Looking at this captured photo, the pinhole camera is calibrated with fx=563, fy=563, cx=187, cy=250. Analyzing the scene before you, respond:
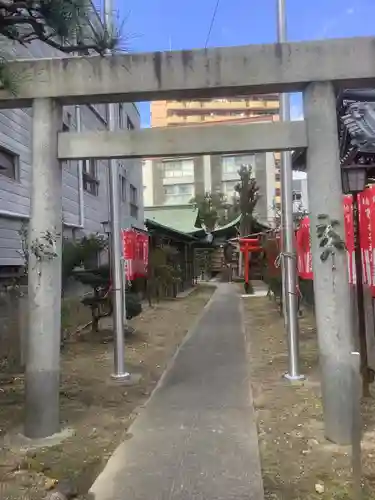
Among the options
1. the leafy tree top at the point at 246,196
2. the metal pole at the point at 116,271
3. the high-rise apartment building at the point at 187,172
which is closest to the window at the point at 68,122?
the metal pole at the point at 116,271

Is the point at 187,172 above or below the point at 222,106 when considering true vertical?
below

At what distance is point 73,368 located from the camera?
28.6ft

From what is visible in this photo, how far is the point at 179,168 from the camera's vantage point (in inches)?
2958

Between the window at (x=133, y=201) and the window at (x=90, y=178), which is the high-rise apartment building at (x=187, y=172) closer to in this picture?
the window at (x=133, y=201)

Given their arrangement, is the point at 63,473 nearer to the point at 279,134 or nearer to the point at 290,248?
the point at 279,134

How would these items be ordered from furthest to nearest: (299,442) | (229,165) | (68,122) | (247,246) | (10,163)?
1. (229,165)
2. (247,246)
3. (68,122)
4. (10,163)
5. (299,442)

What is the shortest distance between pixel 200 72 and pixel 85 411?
3831 mm

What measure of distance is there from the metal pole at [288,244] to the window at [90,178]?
26.4 feet

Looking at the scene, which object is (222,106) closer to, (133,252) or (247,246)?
(247,246)

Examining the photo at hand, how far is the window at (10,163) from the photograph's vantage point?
31.8ft

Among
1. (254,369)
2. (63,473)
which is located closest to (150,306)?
(254,369)

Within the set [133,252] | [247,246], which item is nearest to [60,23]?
[133,252]

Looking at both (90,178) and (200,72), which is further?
(90,178)

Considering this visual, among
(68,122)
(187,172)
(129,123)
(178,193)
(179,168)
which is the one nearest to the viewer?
(68,122)
